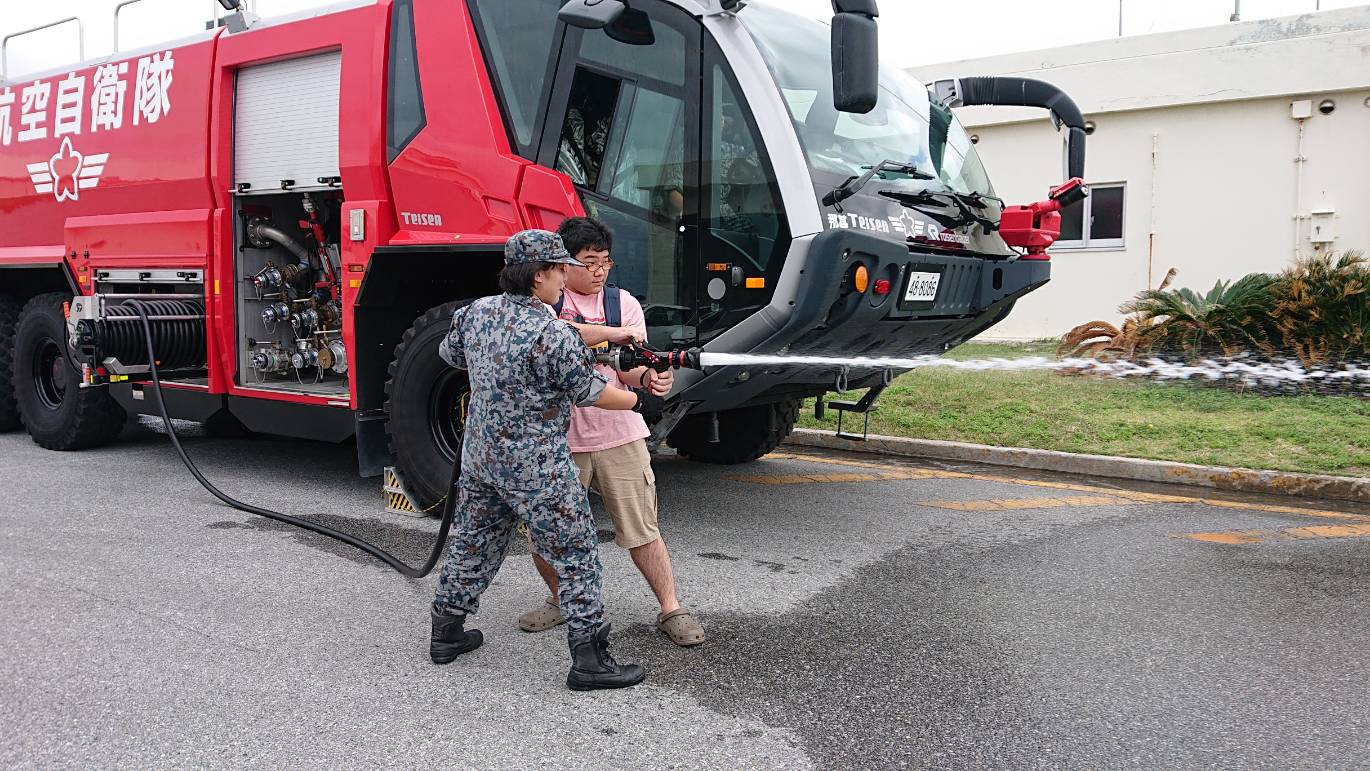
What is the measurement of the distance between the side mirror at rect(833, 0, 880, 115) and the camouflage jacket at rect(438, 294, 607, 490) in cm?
178

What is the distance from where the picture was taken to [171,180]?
7312mm

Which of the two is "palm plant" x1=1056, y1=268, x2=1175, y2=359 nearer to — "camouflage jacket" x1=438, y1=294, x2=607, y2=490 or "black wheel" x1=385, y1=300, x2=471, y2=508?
"black wheel" x1=385, y1=300, x2=471, y2=508

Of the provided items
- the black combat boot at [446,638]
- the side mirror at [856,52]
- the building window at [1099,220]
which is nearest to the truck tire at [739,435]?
the side mirror at [856,52]

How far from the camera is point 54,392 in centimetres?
869

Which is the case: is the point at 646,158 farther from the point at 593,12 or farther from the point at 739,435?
the point at 739,435

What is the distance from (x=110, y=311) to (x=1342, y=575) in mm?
7227

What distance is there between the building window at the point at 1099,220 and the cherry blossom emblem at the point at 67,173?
10.8 metres

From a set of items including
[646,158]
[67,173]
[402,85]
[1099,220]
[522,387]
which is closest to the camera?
[522,387]

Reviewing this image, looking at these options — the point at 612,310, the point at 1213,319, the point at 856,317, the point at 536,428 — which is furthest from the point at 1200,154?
the point at 536,428

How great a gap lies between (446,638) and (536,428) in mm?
916

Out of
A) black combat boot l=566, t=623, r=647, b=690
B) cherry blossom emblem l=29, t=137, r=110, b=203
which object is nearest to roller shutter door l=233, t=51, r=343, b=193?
cherry blossom emblem l=29, t=137, r=110, b=203

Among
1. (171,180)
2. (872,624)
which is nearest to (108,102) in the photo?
(171,180)

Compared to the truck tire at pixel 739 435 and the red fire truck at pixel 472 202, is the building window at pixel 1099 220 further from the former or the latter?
the truck tire at pixel 739 435

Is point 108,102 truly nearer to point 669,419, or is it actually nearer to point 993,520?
point 669,419
